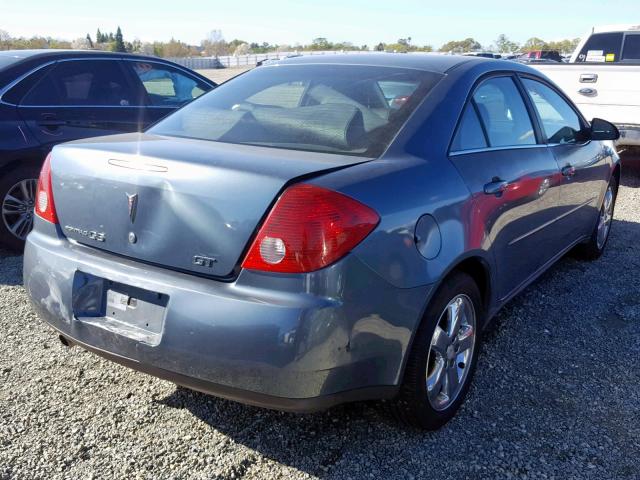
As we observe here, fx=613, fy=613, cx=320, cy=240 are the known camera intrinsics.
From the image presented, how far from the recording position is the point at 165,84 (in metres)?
6.39

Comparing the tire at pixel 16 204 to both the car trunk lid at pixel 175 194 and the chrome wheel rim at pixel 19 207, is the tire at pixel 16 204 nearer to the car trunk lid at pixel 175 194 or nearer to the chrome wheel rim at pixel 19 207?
the chrome wheel rim at pixel 19 207

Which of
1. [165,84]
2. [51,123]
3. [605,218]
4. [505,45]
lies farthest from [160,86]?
[505,45]

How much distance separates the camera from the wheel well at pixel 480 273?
9.25 feet

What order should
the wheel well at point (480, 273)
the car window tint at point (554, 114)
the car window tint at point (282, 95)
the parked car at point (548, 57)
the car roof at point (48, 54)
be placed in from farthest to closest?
the parked car at point (548, 57)
the car roof at point (48, 54)
the car window tint at point (554, 114)
the car window tint at point (282, 95)
the wheel well at point (480, 273)

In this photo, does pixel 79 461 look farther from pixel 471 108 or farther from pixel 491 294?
pixel 471 108

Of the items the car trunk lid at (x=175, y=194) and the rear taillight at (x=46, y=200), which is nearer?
the car trunk lid at (x=175, y=194)

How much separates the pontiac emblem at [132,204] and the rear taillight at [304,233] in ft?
1.70

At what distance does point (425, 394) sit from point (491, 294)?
0.76 meters

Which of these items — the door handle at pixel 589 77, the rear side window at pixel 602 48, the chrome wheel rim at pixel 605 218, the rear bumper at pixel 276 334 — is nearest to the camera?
the rear bumper at pixel 276 334

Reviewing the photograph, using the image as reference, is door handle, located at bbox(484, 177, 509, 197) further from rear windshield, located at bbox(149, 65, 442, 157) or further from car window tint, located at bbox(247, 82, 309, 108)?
car window tint, located at bbox(247, 82, 309, 108)

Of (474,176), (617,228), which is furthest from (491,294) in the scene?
(617,228)

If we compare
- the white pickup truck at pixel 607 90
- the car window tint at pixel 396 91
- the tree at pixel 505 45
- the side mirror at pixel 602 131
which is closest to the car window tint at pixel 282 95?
the car window tint at pixel 396 91

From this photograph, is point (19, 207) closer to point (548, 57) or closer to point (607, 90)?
point (607, 90)

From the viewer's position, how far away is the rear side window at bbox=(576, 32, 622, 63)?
33.6ft
